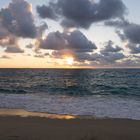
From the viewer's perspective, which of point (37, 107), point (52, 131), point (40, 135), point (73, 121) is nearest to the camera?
point (40, 135)

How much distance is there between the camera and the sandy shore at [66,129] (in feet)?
41.5

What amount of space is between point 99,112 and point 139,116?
2903mm

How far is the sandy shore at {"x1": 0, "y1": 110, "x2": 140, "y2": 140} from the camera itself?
12.7 metres

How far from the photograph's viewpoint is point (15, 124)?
1523 cm

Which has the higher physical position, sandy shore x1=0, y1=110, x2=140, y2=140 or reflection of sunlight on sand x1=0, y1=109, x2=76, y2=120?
sandy shore x1=0, y1=110, x2=140, y2=140

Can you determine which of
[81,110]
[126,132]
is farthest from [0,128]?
[81,110]

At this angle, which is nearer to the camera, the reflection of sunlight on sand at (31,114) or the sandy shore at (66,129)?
the sandy shore at (66,129)

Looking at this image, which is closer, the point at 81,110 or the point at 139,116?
the point at 139,116

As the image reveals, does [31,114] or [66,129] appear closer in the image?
[66,129]

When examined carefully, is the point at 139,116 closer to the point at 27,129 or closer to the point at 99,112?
the point at 99,112

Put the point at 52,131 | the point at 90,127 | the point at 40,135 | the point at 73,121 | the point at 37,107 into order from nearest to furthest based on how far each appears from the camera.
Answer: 1. the point at 40,135
2. the point at 52,131
3. the point at 90,127
4. the point at 73,121
5. the point at 37,107

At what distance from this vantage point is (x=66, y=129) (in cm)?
1425

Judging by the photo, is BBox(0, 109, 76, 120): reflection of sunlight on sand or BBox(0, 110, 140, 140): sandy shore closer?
BBox(0, 110, 140, 140): sandy shore

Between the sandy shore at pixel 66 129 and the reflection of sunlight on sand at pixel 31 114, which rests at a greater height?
the sandy shore at pixel 66 129
